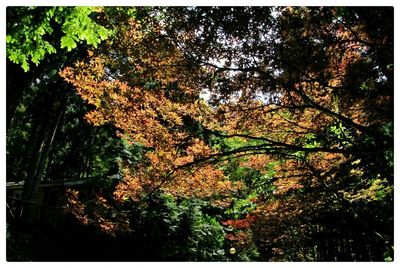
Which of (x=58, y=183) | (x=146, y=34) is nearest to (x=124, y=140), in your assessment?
(x=146, y=34)

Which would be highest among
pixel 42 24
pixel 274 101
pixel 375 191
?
pixel 42 24

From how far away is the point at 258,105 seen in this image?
15.1 ft

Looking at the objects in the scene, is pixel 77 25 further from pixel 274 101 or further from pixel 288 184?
pixel 288 184

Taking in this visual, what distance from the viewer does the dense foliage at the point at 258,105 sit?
3523mm

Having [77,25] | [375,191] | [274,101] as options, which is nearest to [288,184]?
[375,191]

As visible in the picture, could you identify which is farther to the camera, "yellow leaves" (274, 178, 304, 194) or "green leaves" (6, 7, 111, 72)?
"yellow leaves" (274, 178, 304, 194)

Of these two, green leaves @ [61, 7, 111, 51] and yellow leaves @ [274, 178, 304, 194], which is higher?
green leaves @ [61, 7, 111, 51]

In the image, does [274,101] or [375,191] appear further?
[375,191]

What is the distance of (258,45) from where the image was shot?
13.4 feet

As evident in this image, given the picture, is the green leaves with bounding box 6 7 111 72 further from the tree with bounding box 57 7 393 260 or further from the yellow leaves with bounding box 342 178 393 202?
the yellow leaves with bounding box 342 178 393 202

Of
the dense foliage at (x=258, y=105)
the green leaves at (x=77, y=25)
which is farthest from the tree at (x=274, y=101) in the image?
the green leaves at (x=77, y=25)

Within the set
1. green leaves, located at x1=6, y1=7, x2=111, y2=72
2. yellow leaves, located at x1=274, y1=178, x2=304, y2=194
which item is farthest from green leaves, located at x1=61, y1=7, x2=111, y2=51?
yellow leaves, located at x1=274, y1=178, x2=304, y2=194

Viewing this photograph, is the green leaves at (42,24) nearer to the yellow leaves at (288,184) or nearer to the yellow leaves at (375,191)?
the yellow leaves at (288,184)

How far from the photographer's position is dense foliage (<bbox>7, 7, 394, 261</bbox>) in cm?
352
